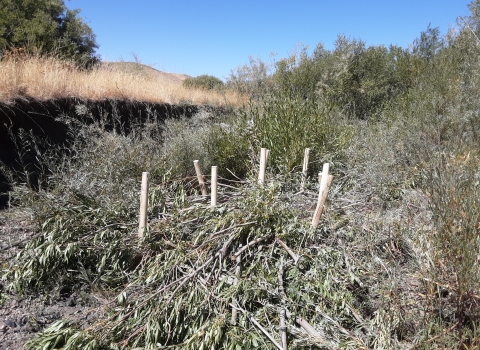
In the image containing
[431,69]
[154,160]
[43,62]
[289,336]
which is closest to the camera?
[289,336]

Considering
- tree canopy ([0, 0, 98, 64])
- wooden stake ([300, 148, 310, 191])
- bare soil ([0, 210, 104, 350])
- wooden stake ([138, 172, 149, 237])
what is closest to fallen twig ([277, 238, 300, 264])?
wooden stake ([300, 148, 310, 191])

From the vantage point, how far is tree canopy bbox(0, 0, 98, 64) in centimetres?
870

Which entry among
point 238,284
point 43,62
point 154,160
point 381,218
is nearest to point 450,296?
point 381,218

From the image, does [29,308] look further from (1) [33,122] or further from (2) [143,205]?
(1) [33,122]

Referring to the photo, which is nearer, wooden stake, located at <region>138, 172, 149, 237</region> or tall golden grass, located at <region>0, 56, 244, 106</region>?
wooden stake, located at <region>138, 172, 149, 237</region>

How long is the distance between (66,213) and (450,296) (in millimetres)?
3171

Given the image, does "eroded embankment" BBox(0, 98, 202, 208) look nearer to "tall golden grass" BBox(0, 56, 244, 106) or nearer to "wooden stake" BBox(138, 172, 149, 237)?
"tall golden grass" BBox(0, 56, 244, 106)

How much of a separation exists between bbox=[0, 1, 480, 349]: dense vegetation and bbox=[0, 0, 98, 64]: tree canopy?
17.8ft

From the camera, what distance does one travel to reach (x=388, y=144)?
5.69 meters

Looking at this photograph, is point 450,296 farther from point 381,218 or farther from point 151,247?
point 151,247

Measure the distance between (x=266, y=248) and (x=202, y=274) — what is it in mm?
583

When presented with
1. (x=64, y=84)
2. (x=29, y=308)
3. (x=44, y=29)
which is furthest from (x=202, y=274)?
(x=44, y=29)

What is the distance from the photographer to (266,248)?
3191 millimetres

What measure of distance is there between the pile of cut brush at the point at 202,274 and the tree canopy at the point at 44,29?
5942 mm
